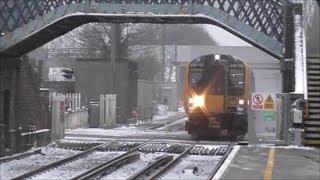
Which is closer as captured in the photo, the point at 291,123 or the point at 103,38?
the point at 291,123

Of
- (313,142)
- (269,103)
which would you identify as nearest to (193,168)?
(313,142)

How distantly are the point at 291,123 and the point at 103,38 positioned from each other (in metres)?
34.1

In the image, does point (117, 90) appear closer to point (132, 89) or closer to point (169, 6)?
point (132, 89)

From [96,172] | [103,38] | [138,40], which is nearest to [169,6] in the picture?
[96,172]

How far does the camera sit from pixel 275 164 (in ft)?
45.2

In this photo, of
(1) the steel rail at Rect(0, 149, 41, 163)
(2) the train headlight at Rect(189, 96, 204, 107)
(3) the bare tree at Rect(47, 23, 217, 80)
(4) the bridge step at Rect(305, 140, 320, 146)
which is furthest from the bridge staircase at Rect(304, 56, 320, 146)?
(3) the bare tree at Rect(47, 23, 217, 80)

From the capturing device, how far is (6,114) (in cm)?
1970

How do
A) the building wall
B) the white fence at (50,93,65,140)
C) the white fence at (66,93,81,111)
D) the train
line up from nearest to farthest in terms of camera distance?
1. the building wall
2. the white fence at (50,93,65,140)
3. the train
4. the white fence at (66,93,81,111)

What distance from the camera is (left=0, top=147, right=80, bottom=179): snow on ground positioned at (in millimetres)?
15303

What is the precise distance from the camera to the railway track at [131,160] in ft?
47.7

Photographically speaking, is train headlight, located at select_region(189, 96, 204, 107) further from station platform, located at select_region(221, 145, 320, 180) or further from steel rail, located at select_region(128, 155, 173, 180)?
station platform, located at select_region(221, 145, 320, 180)

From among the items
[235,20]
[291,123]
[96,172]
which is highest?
[235,20]

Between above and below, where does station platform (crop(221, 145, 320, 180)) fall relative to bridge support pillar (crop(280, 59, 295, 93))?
below

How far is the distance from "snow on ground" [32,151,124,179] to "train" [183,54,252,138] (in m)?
5.84
